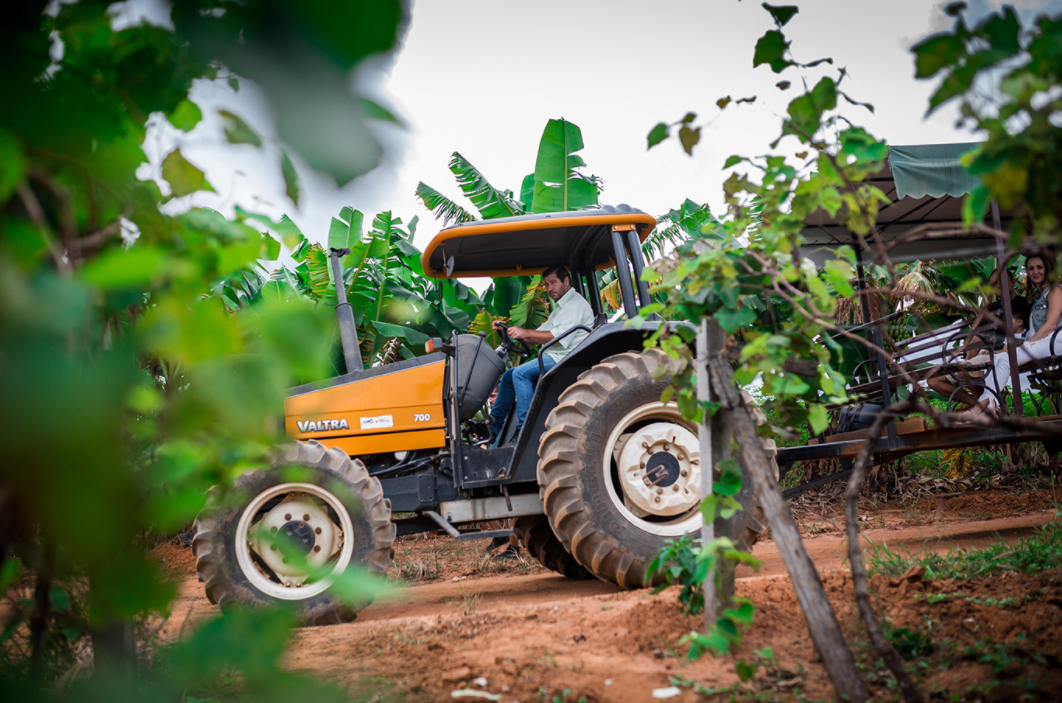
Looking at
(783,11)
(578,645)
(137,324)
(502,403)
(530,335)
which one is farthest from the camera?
(502,403)

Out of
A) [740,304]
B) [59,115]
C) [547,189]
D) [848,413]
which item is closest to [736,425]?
[740,304]

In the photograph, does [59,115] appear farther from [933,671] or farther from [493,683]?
[933,671]

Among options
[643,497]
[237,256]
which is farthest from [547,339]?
[237,256]

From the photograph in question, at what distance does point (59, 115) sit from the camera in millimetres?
559

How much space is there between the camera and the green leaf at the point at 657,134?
5.72ft

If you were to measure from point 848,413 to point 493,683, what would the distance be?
171 inches

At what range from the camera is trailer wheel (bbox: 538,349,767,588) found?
3801 mm

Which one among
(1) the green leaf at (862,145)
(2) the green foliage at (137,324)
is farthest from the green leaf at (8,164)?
(1) the green leaf at (862,145)

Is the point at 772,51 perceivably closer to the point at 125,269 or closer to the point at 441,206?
the point at 125,269

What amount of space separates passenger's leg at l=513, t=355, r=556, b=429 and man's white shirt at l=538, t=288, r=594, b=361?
229mm

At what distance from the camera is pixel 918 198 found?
19.7 ft

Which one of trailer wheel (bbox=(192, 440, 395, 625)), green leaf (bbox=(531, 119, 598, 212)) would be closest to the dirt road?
trailer wheel (bbox=(192, 440, 395, 625))

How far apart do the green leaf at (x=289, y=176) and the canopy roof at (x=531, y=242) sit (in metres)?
3.74

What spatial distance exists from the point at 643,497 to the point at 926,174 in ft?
12.1
